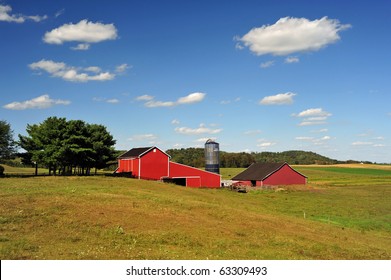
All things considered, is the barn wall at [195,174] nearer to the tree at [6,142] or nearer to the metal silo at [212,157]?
the metal silo at [212,157]

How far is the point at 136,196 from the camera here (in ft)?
103

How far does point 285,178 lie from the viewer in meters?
78.4

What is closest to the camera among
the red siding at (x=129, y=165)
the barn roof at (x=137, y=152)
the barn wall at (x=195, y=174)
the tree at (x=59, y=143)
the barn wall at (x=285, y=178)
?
the tree at (x=59, y=143)

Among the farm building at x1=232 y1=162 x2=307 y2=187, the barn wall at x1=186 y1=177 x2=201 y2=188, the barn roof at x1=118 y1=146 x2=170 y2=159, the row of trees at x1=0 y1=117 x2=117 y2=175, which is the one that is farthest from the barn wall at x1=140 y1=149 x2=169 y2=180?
the farm building at x1=232 y1=162 x2=307 y2=187

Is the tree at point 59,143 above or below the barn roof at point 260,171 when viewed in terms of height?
above

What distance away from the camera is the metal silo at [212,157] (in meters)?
74.6

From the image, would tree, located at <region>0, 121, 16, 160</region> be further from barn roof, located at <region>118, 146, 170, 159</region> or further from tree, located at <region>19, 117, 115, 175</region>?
barn roof, located at <region>118, 146, 170, 159</region>

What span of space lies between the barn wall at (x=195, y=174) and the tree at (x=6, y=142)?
2722cm

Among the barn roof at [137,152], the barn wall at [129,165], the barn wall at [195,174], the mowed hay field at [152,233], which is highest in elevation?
the barn roof at [137,152]

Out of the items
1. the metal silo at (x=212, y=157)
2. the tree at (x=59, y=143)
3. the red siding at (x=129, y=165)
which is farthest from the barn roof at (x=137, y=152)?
the metal silo at (x=212, y=157)

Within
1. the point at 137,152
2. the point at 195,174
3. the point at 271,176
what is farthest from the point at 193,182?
the point at 271,176

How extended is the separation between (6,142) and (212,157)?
37.5 metres
